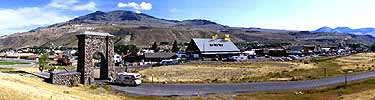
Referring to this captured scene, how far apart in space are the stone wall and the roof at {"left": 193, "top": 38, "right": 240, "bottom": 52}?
318 ft

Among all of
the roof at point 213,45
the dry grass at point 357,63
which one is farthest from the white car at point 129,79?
the roof at point 213,45

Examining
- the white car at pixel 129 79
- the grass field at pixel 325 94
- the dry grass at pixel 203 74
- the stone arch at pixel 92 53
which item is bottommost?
the grass field at pixel 325 94

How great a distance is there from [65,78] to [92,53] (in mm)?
6251

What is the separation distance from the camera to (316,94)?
4931cm

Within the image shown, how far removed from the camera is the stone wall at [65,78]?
4917 centimetres

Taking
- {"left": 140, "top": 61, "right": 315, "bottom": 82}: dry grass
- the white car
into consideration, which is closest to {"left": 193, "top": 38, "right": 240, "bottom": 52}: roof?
{"left": 140, "top": 61, "right": 315, "bottom": 82}: dry grass

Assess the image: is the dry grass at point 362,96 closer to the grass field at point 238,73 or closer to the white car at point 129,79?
the grass field at point 238,73

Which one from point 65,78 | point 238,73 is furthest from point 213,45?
point 65,78

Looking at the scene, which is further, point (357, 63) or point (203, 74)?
point (357, 63)

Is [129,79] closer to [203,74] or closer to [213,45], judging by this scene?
[203,74]

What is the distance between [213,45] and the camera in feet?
507

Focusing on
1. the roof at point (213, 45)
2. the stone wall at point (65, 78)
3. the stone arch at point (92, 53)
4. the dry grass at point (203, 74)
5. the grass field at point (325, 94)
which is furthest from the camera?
the roof at point (213, 45)

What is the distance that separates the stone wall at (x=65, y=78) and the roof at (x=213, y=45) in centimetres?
9691

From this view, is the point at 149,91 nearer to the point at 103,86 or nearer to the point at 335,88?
the point at 103,86
